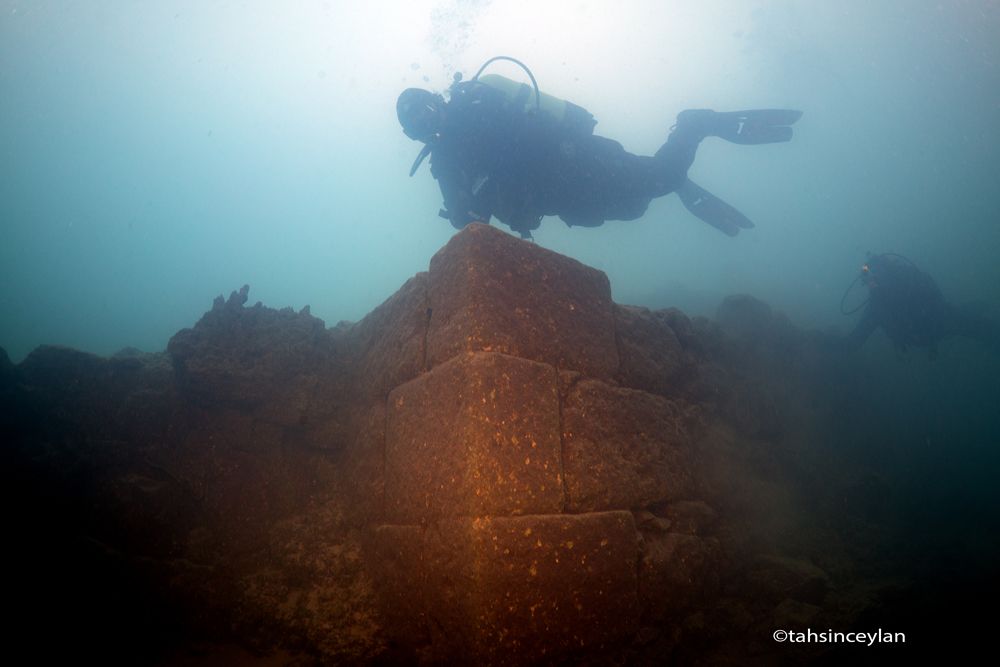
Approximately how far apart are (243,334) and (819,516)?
6862 millimetres

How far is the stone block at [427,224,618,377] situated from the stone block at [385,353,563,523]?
182 millimetres

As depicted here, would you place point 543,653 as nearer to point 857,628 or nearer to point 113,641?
point 857,628

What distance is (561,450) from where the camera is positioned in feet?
8.32

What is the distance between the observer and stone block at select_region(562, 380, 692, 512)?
2.58 metres

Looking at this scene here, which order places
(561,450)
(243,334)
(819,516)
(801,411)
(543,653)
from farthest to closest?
(801,411)
(819,516)
(243,334)
(561,450)
(543,653)


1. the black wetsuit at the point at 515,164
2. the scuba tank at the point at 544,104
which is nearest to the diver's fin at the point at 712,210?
the black wetsuit at the point at 515,164

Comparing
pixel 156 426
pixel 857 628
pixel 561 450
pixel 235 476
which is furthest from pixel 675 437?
pixel 156 426

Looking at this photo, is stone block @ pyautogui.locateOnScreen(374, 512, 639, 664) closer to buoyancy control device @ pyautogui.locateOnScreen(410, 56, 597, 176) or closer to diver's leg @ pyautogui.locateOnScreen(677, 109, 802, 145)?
buoyancy control device @ pyautogui.locateOnScreen(410, 56, 597, 176)

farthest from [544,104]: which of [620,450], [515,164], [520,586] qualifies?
[520,586]

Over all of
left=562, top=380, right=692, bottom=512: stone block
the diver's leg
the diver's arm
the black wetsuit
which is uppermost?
the diver's leg

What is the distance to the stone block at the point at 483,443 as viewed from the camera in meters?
2.25

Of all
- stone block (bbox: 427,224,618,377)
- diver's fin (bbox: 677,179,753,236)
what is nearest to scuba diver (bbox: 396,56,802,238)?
diver's fin (bbox: 677,179,753,236)

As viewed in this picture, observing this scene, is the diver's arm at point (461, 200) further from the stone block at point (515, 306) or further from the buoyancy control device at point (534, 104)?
the stone block at point (515, 306)

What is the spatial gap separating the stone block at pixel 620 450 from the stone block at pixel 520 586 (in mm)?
173
